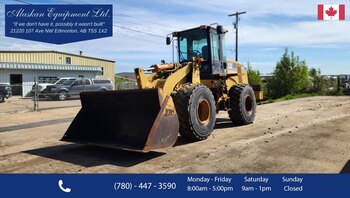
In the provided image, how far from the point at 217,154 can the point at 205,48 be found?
12.9 ft

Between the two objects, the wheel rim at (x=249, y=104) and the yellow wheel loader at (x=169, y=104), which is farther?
the wheel rim at (x=249, y=104)

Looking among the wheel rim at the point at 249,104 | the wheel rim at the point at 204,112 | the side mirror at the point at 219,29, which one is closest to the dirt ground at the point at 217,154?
the wheel rim at the point at 204,112

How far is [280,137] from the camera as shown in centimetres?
849

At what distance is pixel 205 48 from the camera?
9914mm

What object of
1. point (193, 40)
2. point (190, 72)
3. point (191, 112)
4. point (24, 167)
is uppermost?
point (193, 40)

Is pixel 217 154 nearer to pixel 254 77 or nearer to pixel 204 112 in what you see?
pixel 204 112

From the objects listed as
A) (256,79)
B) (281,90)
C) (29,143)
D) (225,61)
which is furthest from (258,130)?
(256,79)

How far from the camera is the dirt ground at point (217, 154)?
5.91m

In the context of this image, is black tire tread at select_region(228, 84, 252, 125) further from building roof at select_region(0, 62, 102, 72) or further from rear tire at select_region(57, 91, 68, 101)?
building roof at select_region(0, 62, 102, 72)

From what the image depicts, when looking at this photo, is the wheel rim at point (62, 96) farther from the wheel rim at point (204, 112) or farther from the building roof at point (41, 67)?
the wheel rim at point (204, 112)

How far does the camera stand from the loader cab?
9852 millimetres

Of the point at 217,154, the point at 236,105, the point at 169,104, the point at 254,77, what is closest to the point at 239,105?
the point at 236,105

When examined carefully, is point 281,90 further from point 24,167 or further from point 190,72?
point 24,167

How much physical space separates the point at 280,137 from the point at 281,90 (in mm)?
21368
